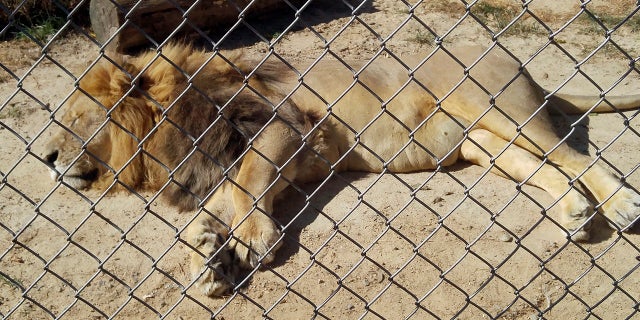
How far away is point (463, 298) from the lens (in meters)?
3.33

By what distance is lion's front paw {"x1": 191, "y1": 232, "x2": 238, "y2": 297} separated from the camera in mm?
3385

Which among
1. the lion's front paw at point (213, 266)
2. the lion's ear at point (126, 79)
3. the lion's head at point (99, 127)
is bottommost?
the lion's front paw at point (213, 266)

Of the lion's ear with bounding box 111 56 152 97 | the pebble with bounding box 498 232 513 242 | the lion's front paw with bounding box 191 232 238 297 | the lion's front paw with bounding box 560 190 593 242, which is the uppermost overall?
the lion's ear with bounding box 111 56 152 97

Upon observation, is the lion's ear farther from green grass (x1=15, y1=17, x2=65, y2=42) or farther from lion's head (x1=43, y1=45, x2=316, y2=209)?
green grass (x1=15, y1=17, x2=65, y2=42)

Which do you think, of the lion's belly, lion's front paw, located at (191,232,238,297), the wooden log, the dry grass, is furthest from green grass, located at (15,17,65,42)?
lion's front paw, located at (191,232,238,297)

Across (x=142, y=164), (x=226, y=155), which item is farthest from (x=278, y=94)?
(x=142, y=164)

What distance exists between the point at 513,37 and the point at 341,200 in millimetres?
2546

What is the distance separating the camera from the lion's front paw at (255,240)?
3551 mm

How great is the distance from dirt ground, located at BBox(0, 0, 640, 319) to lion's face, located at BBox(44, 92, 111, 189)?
0.40ft

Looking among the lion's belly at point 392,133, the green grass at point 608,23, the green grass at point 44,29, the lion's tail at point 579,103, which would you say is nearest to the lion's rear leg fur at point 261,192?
the lion's belly at point 392,133

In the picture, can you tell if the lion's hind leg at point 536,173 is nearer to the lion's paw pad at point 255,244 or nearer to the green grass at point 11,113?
the lion's paw pad at point 255,244

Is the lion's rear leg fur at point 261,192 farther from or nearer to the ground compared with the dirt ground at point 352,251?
farther from the ground

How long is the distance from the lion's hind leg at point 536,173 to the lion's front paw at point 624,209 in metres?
0.10

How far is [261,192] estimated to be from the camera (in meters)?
3.83
